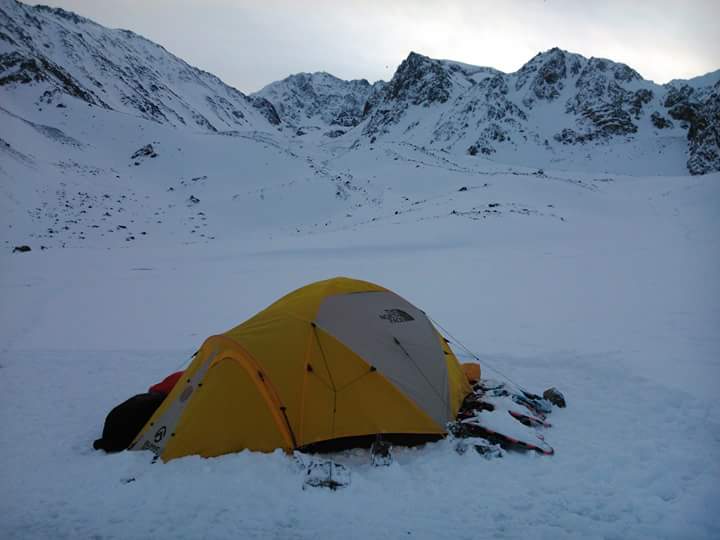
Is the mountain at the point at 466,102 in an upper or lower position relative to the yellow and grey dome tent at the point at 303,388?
upper

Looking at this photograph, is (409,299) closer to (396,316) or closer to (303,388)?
(396,316)

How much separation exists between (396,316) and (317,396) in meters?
1.82

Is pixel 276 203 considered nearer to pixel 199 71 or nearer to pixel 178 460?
pixel 178 460

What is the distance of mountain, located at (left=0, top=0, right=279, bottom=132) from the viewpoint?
4550 cm

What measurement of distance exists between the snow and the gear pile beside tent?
0.84 feet

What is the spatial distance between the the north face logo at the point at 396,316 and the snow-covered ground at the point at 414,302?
1805mm

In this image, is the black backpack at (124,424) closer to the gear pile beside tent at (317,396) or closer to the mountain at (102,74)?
the gear pile beside tent at (317,396)

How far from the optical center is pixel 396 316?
649 cm

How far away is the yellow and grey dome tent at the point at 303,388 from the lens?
5.05 meters

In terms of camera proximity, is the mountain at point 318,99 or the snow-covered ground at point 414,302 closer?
the snow-covered ground at point 414,302

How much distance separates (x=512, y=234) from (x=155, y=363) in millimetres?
16549

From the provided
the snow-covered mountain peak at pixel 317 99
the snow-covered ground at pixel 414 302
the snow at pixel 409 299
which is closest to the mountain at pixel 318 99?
the snow-covered mountain peak at pixel 317 99

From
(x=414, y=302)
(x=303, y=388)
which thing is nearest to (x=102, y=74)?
(x=414, y=302)

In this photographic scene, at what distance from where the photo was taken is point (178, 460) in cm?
489
